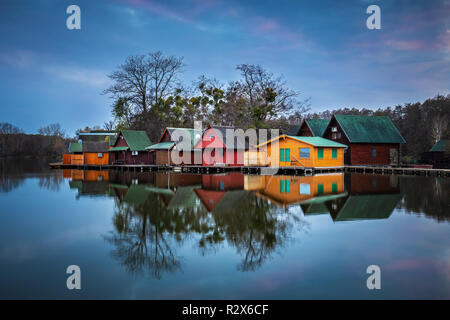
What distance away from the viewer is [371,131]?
4456 cm

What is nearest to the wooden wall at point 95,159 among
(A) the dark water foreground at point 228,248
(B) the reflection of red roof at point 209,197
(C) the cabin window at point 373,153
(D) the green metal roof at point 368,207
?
(B) the reflection of red roof at point 209,197

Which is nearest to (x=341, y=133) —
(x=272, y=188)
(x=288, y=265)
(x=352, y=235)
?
(x=272, y=188)

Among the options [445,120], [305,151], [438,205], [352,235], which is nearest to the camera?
[352,235]

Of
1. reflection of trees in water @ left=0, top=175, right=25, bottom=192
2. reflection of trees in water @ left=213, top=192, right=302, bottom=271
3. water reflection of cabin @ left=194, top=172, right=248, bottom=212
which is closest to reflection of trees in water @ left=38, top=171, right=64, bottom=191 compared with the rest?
reflection of trees in water @ left=0, top=175, right=25, bottom=192

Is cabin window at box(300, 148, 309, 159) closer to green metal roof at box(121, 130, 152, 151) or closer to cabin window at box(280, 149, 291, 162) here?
cabin window at box(280, 149, 291, 162)

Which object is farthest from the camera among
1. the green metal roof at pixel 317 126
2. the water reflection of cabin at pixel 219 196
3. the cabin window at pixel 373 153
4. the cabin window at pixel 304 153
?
the green metal roof at pixel 317 126

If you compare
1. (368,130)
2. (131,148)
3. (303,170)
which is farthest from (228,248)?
(131,148)

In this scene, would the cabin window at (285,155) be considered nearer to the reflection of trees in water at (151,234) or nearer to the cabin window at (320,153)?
the cabin window at (320,153)

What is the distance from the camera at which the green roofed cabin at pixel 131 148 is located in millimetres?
50281

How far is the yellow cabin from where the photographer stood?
119 feet

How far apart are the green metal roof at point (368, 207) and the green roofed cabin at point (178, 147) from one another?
28270 mm

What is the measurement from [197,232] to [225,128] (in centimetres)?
3212

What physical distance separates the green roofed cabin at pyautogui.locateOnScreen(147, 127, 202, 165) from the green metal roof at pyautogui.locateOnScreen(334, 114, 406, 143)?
1907 centimetres
